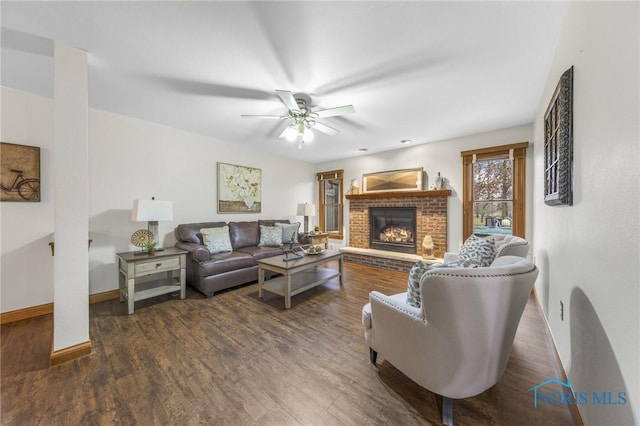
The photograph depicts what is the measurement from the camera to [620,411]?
2.65 ft

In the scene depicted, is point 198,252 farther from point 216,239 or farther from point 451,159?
point 451,159

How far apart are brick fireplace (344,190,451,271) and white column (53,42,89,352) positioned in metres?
4.03

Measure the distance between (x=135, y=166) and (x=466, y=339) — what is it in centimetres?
407

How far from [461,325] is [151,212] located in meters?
3.32

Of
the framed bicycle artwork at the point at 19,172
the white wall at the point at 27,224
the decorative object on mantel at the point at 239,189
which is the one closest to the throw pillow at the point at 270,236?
the decorative object on mantel at the point at 239,189

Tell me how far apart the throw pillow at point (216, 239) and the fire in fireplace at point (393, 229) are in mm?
2951

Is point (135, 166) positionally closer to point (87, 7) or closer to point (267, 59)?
point (87, 7)

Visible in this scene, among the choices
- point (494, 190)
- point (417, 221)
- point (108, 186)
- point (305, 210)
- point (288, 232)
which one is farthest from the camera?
point (305, 210)

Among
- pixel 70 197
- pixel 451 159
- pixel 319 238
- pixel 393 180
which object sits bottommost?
pixel 319 238

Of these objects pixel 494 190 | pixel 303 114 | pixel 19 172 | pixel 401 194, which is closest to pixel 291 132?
pixel 303 114

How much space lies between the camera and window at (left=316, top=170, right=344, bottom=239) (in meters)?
5.64

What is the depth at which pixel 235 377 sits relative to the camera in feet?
5.20

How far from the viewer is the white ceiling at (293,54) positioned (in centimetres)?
144

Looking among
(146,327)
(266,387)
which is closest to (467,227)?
(266,387)
